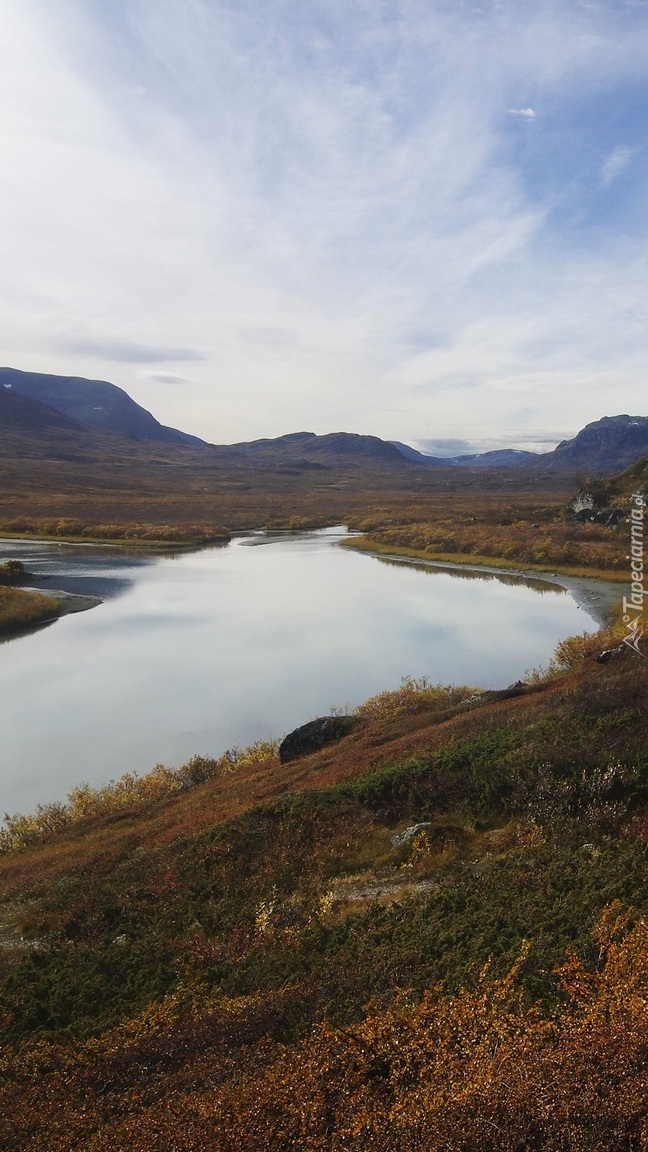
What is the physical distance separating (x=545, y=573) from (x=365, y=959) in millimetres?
59277

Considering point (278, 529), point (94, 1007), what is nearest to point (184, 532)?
point (278, 529)

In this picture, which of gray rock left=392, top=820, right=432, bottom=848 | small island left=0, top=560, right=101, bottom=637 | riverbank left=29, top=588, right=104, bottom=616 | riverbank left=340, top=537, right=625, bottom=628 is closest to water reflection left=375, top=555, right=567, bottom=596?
riverbank left=340, top=537, right=625, bottom=628

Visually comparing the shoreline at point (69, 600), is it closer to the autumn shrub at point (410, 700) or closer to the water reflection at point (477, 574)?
the autumn shrub at point (410, 700)

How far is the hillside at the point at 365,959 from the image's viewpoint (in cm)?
667


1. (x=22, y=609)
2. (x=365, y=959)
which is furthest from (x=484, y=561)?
(x=365, y=959)

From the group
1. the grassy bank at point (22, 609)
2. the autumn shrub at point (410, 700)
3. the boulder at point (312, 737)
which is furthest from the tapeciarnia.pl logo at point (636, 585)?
the grassy bank at point (22, 609)

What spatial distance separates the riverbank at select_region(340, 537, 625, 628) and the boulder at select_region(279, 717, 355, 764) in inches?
1013

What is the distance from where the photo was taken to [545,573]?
211 feet

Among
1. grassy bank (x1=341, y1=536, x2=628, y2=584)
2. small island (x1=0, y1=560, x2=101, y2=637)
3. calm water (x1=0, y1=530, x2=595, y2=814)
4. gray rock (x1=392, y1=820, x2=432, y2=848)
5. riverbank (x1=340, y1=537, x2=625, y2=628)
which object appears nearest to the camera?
gray rock (x1=392, y1=820, x2=432, y2=848)

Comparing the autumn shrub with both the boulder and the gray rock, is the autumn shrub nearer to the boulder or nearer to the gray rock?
the boulder

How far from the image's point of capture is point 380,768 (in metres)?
18.3

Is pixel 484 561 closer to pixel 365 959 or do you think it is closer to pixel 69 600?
pixel 69 600

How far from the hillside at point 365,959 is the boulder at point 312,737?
197 inches

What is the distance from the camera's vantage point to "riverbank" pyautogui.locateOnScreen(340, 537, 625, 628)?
50344 millimetres
